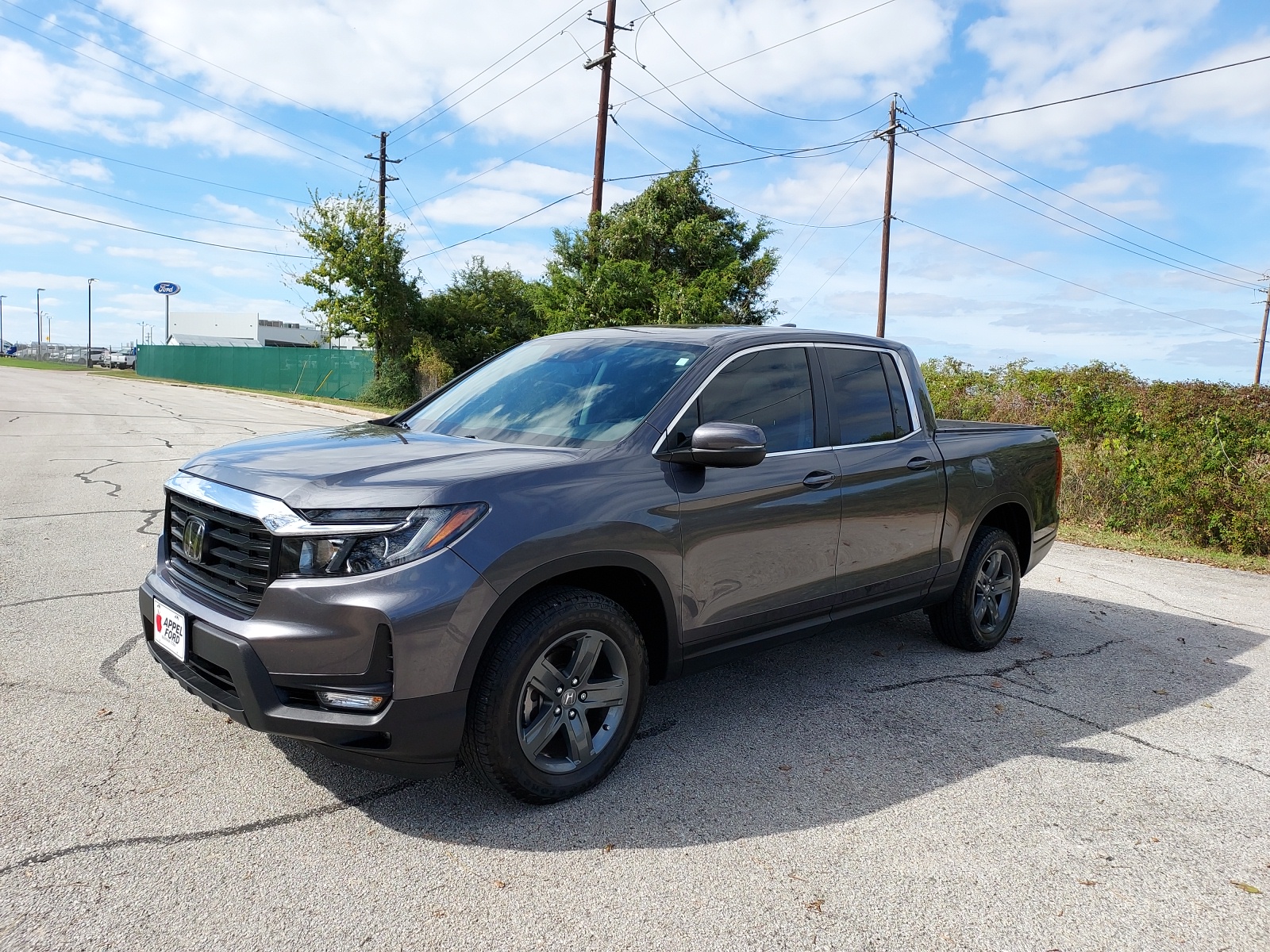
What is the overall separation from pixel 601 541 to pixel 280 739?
1.70 m

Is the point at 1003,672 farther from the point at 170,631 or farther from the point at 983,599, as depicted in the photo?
the point at 170,631

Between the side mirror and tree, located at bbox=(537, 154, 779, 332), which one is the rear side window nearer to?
the side mirror

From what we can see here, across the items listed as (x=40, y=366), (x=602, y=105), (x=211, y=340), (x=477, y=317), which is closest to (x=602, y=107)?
(x=602, y=105)

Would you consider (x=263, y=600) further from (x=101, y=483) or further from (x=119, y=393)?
(x=119, y=393)

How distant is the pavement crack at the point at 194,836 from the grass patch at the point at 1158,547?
29.3 feet

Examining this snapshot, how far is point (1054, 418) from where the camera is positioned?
12.2m

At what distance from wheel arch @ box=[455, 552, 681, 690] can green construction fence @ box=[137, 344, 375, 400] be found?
3482cm

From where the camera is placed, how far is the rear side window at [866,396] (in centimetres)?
479

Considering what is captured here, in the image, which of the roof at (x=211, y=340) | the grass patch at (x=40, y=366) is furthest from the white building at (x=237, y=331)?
the grass patch at (x=40, y=366)

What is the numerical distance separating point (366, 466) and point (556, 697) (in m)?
1.11

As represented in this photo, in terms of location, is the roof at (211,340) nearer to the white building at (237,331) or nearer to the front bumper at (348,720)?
the white building at (237,331)

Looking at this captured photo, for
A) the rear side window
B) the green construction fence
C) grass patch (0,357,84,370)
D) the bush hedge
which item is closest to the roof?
grass patch (0,357,84,370)

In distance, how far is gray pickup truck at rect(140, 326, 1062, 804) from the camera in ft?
10.00

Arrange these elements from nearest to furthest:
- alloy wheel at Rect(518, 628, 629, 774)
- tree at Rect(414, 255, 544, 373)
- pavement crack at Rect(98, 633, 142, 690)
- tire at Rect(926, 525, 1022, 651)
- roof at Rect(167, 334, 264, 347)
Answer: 1. alloy wheel at Rect(518, 628, 629, 774)
2. pavement crack at Rect(98, 633, 142, 690)
3. tire at Rect(926, 525, 1022, 651)
4. tree at Rect(414, 255, 544, 373)
5. roof at Rect(167, 334, 264, 347)
